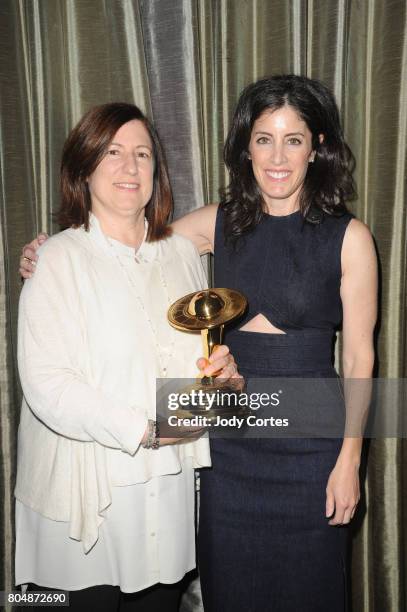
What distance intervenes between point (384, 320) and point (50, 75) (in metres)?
1.48

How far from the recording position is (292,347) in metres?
1.82

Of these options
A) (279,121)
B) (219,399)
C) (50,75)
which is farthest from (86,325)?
(50,75)

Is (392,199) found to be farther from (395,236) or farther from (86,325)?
(86,325)

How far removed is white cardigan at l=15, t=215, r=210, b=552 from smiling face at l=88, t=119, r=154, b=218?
9 cm

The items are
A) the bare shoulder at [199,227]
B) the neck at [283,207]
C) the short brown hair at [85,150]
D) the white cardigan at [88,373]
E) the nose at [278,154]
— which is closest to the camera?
the white cardigan at [88,373]

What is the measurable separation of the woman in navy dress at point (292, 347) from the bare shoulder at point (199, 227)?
181 millimetres

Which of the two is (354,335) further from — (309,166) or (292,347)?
(309,166)

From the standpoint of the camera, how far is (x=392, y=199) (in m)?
2.10

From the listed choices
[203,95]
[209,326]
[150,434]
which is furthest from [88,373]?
[203,95]

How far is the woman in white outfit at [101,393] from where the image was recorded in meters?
1.46

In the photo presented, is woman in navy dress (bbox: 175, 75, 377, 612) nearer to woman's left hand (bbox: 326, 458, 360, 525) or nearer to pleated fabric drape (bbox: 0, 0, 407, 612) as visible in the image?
woman's left hand (bbox: 326, 458, 360, 525)

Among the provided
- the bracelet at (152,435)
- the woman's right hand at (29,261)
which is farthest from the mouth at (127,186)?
the bracelet at (152,435)

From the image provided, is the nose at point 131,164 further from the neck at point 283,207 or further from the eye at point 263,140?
the neck at point 283,207

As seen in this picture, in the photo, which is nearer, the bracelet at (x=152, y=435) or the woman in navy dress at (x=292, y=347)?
the bracelet at (x=152, y=435)
